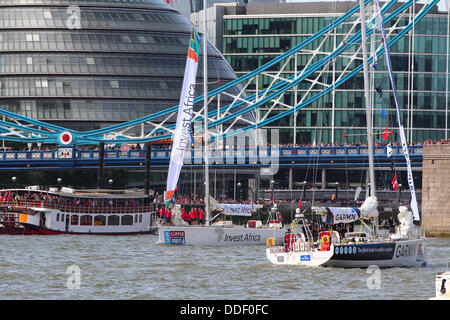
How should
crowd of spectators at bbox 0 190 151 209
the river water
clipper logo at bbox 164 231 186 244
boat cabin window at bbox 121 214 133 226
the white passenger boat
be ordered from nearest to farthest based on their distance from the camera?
the river water
clipper logo at bbox 164 231 186 244
the white passenger boat
crowd of spectators at bbox 0 190 151 209
boat cabin window at bbox 121 214 133 226

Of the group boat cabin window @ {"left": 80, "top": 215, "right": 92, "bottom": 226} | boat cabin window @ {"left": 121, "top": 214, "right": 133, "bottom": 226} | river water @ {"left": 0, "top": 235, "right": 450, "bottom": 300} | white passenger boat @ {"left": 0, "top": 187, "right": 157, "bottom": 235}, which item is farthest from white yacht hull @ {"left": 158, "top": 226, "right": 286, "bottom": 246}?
boat cabin window @ {"left": 121, "top": 214, "right": 133, "bottom": 226}

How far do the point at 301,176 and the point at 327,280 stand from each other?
90.6 m

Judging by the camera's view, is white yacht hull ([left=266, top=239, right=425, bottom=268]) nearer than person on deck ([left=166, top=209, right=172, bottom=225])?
Yes

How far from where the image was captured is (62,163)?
341 ft

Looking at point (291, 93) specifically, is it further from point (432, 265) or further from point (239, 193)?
point (432, 265)

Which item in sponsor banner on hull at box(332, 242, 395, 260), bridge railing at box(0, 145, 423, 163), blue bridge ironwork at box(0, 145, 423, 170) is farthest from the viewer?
bridge railing at box(0, 145, 423, 163)

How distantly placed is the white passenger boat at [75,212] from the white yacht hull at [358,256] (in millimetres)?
27298

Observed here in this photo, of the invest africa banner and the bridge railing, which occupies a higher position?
the bridge railing

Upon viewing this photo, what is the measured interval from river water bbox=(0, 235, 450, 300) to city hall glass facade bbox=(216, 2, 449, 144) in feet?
279

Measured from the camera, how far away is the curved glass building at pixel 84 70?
127 meters

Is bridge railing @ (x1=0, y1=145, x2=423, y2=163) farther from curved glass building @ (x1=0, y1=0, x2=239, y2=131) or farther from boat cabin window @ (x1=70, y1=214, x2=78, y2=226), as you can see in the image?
boat cabin window @ (x1=70, y1=214, x2=78, y2=226)

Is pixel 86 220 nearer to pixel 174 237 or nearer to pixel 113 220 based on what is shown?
pixel 113 220

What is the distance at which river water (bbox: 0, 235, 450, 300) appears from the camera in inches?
1522

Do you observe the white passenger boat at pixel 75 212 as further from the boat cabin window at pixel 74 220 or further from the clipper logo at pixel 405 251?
the clipper logo at pixel 405 251
